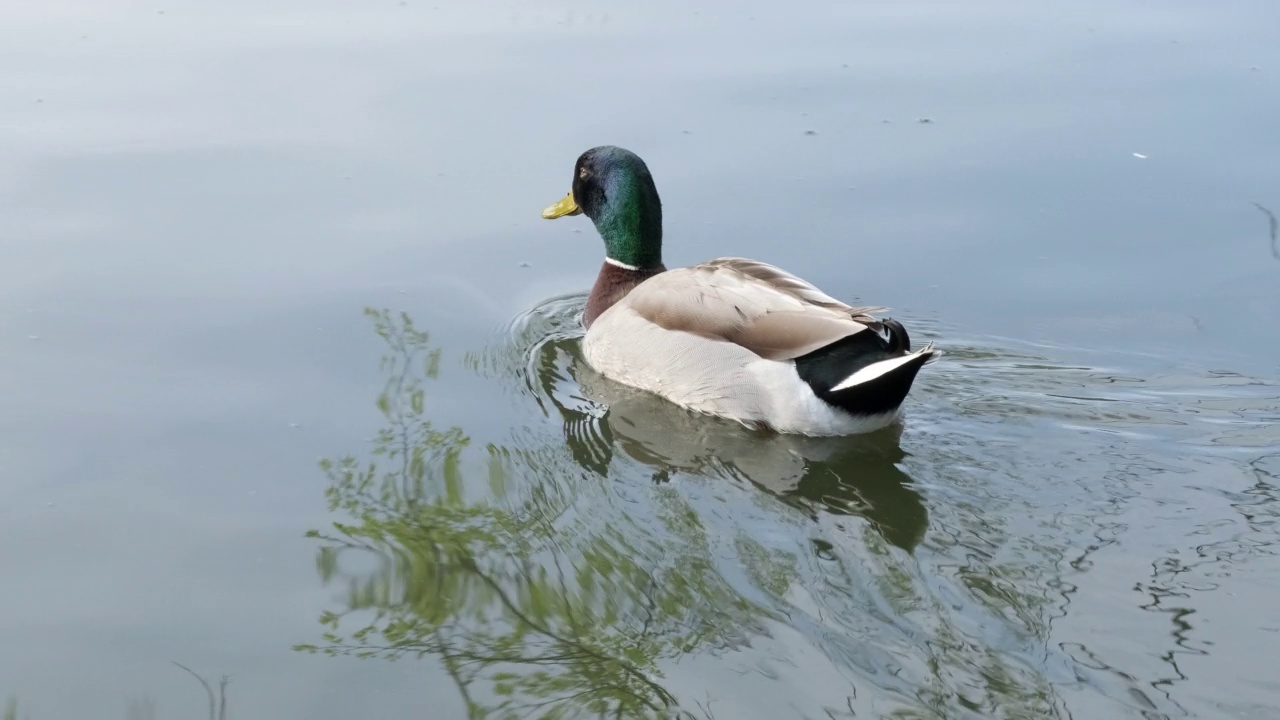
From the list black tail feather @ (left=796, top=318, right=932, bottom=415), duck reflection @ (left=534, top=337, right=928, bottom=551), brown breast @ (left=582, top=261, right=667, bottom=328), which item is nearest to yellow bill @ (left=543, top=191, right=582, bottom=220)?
brown breast @ (left=582, top=261, right=667, bottom=328)

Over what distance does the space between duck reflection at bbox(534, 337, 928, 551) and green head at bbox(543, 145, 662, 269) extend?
85 centimetres

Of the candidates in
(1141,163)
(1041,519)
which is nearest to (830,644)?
(1041,519)

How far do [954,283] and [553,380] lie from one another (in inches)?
80.3

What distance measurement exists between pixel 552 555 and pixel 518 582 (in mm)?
197

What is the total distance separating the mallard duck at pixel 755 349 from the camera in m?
5.56

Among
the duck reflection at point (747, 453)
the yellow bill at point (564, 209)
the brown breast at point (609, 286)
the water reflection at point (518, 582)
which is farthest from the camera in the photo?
the yellow bill at point (564, 209)

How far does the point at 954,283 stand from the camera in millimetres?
7004

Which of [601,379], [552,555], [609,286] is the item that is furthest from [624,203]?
[552,555]

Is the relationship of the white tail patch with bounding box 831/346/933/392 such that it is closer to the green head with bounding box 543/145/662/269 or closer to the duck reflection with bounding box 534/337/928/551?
the duck reflection with bounding box 534/337/928/551

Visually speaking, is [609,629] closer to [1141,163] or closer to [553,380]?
[553,380]

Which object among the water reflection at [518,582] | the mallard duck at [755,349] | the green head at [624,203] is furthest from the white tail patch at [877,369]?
the green head at [624,203]

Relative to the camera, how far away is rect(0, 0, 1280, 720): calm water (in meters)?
4.13

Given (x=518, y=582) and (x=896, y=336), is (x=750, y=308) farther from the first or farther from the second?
(x=518, y=582)

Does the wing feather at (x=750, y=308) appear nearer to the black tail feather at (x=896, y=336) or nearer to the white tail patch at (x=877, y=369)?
the black tail feather at (x=896, y=336)
